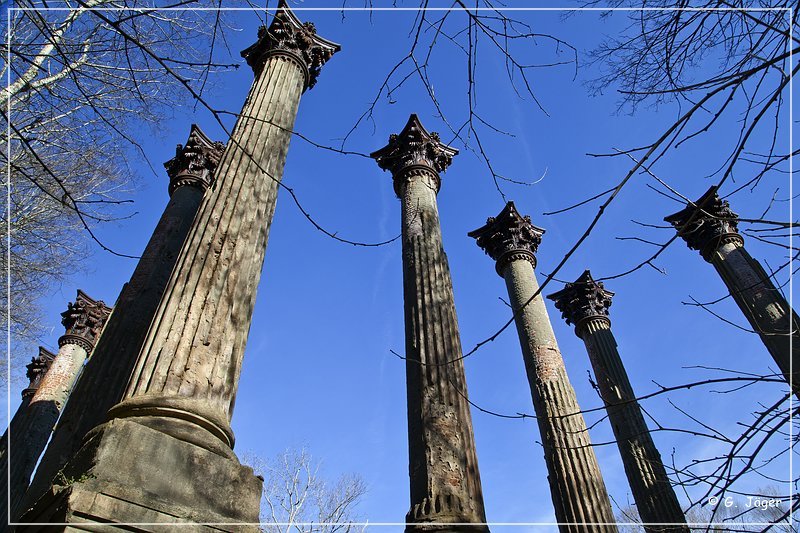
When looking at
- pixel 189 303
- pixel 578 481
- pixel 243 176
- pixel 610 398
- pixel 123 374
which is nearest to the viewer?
→ pixel 189 303

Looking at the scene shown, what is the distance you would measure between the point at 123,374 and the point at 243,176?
286 centimetres

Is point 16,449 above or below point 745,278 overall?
below

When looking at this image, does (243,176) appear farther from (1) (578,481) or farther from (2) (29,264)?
(2) (29,264)

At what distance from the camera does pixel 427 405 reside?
6547 mm

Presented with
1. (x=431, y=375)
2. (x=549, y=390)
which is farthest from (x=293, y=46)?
(x=549, y=390)

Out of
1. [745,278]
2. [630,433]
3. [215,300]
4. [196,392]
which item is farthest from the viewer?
[745,278]

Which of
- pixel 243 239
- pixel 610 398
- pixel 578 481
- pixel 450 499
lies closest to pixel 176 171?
pixel 243 239

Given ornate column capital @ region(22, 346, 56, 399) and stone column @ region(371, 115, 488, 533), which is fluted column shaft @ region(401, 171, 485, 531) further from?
ornate column capital @ region(22, 346, 56, 399)

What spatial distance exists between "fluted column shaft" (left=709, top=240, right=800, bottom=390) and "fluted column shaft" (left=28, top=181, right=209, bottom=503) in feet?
31.2

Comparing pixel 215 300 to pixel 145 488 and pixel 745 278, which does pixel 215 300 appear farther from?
pixel 745 278

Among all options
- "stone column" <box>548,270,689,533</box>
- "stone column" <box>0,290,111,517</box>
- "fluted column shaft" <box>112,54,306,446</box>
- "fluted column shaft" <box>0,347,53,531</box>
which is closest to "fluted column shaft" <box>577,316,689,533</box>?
"stone column" <box>548,270,689,533</box>

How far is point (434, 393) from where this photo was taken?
666 centimetres

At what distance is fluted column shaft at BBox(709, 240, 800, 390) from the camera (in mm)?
10547

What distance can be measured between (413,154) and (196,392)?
844cm
